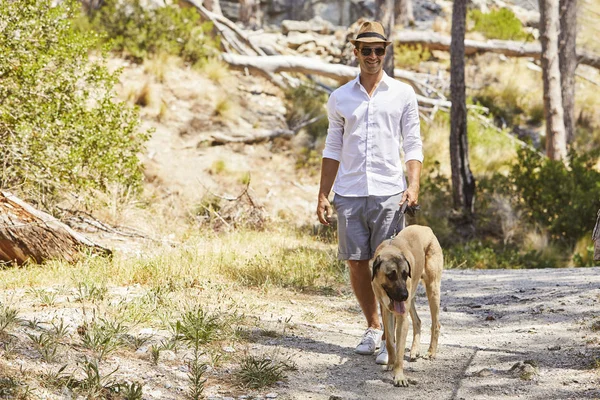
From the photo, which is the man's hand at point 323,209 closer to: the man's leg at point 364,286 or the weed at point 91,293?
the man's leg at point 364,286

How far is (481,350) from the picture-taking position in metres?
5.32

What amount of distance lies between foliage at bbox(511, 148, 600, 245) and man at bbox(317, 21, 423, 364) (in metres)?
8.28

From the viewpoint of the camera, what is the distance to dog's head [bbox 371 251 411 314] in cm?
428

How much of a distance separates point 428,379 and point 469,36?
20.4 metres

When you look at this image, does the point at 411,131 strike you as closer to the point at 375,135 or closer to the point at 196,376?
the point at 375,135

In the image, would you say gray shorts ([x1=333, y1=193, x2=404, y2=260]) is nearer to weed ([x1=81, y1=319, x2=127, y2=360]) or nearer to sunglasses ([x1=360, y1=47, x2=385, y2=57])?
sunglasses ([x1=360, y1=47, x2=385, y2=57])

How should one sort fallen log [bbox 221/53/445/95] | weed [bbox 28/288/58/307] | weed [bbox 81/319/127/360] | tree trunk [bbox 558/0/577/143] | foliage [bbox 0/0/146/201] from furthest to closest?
tree trunk [bbox 558/0/577/143]
fallen log [bbox 221/53/445/95]
foliage [bbox 0/0/146/201]
weed [bbox 28/288/58/307]
weed [bbox 81/319/127/360]

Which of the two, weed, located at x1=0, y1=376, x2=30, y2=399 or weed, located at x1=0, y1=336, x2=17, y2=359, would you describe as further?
weed, located at x1=0, y1=336, x2=17, y2=359

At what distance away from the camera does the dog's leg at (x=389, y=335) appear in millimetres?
4613

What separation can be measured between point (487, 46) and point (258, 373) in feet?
61.7

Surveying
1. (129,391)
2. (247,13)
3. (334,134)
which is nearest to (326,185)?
(334,134)

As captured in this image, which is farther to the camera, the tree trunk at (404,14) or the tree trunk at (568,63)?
the tree trunk at (404,14)

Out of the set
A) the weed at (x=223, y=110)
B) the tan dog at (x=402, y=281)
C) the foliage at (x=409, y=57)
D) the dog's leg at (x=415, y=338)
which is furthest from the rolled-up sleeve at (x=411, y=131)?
the foliage at (x=409, y=57)

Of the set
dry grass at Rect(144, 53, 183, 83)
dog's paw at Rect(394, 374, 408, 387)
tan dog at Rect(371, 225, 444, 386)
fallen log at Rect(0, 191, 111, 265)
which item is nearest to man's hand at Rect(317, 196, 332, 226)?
tan dog at Rect(371, 225, 444, 386)
